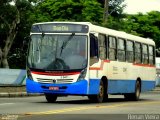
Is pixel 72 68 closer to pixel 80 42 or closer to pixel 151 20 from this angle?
pixel 80 42

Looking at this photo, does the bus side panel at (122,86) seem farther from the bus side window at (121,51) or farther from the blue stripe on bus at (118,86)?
the bus side window at (121,51)

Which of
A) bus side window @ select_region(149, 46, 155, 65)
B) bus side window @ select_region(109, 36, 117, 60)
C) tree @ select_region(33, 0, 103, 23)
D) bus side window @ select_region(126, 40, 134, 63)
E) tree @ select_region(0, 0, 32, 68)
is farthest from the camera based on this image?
tree @ select_region(33, 0, 103, 23)

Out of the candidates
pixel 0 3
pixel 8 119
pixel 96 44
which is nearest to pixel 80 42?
pixel 96 44

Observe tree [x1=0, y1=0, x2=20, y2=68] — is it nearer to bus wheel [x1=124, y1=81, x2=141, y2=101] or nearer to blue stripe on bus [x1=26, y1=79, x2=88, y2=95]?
bus wheel [x1=124, y1=81, x2=141, y2=101]

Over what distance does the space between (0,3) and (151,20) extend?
32214 millimetres

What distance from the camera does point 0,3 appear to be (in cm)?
5056

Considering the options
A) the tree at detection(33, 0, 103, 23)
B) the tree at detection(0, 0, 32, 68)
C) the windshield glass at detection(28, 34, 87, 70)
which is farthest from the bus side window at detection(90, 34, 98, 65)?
the tree at detection(33, 0, 103, 23)

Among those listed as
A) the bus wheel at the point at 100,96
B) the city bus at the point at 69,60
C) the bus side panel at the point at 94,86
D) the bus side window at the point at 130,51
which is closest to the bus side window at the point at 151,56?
the bus side window at the point at 130,51

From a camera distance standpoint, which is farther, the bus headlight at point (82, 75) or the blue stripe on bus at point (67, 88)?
the bus headlight at point (82, 75)

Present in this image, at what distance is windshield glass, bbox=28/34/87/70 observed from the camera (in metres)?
21.8

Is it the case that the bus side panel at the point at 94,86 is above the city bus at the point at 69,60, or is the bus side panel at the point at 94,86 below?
below

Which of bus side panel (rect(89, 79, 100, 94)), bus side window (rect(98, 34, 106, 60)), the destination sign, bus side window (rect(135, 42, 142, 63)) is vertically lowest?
bus side panel (rect(89, 79, 100, 94))

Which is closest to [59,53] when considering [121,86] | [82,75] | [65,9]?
[82,75]

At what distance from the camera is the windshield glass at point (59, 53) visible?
2177 cm
